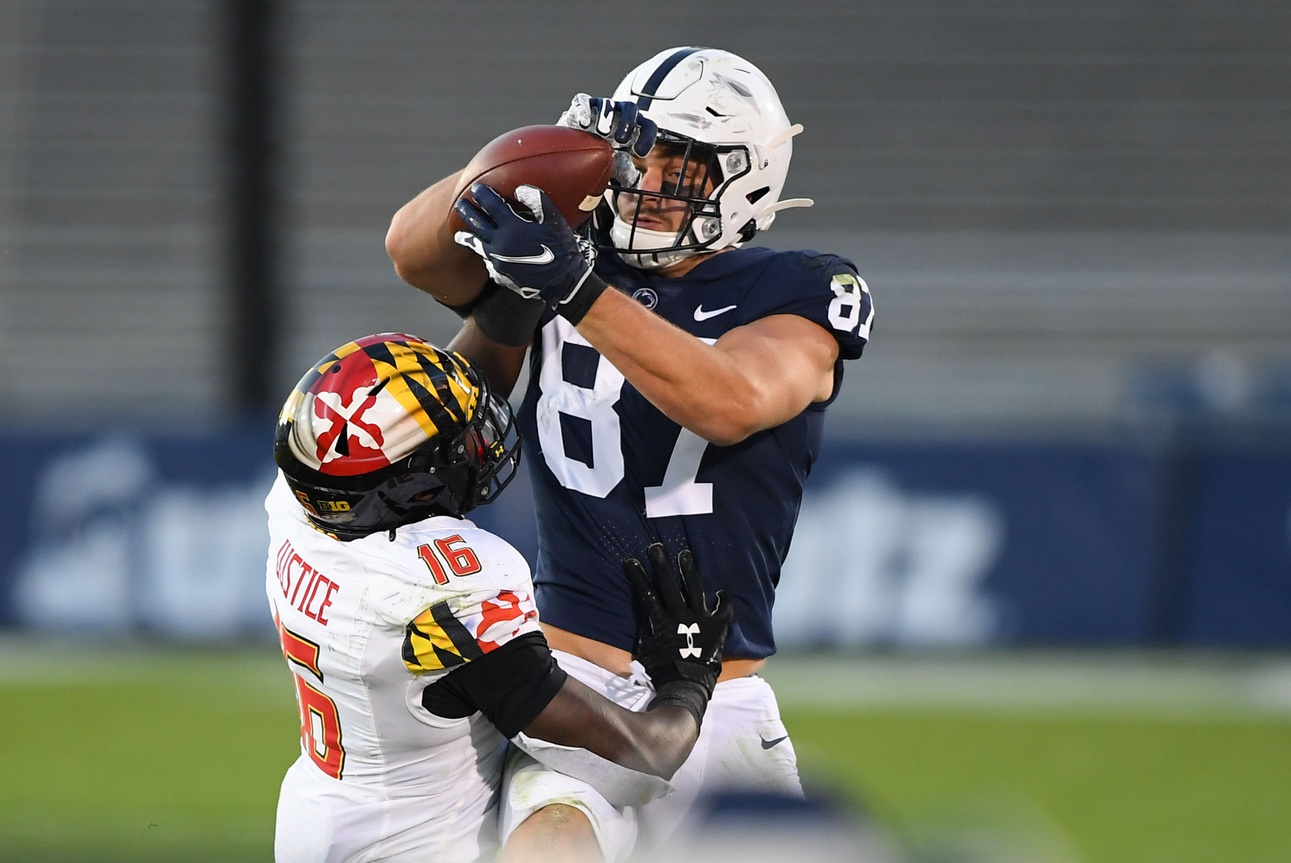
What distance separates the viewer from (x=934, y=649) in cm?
845

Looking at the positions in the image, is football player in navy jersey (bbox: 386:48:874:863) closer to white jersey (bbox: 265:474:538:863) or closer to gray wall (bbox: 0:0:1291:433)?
white jersey (bbox: 265:474:538:863)

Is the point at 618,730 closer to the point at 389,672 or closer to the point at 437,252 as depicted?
the point at 389,672

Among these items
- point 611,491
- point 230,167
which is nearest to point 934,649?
point 230,167

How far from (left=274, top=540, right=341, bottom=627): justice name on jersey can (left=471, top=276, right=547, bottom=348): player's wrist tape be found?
578 mm

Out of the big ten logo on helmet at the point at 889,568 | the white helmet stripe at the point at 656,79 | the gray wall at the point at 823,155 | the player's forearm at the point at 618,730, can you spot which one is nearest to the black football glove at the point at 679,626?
the player's forearm at the point at 618,730

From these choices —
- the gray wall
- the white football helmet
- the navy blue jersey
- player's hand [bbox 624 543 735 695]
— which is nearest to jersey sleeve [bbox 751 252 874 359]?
the navy blue jersey

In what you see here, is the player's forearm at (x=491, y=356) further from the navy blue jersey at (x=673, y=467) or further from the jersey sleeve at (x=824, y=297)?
the jersey sleeve at (x=824, y=297)

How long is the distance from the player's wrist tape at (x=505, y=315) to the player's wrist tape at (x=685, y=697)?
745mm

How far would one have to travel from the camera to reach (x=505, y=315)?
3.23m

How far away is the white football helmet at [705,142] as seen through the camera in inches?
136

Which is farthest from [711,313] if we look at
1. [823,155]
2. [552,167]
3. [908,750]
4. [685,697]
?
[823,155]

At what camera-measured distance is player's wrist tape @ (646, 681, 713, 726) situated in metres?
3.16

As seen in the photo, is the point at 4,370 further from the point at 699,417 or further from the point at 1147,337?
the point at 699,417

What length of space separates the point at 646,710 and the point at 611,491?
493 millimetres
